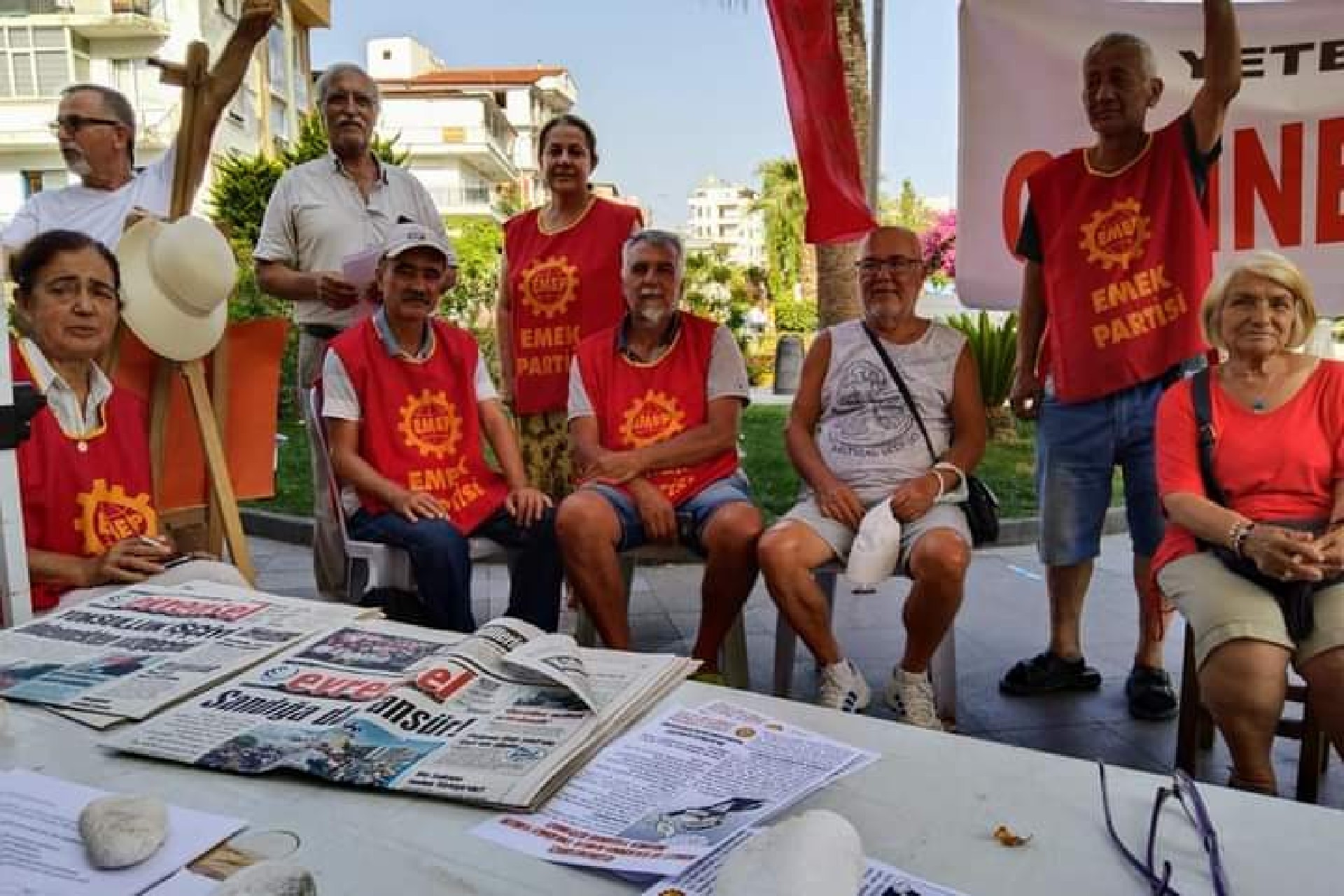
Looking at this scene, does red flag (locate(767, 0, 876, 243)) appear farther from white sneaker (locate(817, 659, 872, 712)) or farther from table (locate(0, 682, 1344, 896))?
table (locate(0, 682, 1344, 896))

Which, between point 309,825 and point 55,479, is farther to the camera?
point 55,479

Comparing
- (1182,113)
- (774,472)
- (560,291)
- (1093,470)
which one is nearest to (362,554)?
(560,291)

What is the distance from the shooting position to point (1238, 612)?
201 centimetres

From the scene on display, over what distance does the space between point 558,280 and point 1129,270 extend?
1764 mm

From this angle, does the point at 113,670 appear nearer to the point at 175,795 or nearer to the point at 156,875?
the point at 175,795

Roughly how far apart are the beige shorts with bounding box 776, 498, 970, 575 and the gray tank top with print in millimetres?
121

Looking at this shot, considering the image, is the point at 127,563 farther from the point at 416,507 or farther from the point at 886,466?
the point at 886,466

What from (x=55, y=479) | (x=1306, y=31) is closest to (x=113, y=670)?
(x=55, y=479)

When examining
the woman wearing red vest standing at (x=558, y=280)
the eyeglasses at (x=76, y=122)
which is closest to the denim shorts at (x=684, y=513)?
the woman wearing red vest standing at (x=558, y=280)

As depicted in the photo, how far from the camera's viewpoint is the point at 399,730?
1.26 metres

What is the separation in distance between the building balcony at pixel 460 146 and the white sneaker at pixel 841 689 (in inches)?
1789

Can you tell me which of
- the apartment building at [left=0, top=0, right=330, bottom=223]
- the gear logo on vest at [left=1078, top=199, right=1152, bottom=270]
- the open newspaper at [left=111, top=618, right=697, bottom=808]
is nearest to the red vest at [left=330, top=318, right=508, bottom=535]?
the open newspaper at [left=111, top=618, right=697, bottom=808]

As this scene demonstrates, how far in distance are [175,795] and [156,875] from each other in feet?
0.58

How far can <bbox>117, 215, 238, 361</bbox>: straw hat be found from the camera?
254 cm
